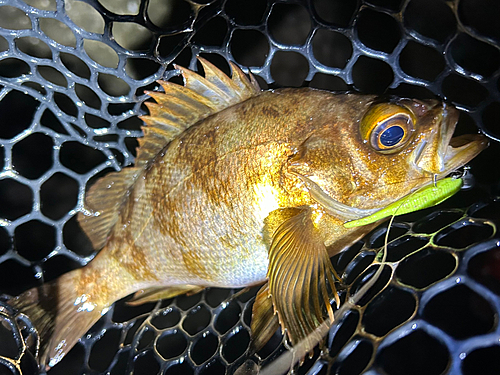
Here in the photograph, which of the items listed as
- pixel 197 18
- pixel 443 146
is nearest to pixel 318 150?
pixel 443 146

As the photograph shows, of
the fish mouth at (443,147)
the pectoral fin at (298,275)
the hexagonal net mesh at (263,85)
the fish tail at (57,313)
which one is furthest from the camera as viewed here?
the fish tail at (57,313)

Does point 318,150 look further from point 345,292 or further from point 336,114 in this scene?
point 345,292

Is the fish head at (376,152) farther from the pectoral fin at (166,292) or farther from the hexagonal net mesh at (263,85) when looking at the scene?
the pectoral fin at (166,292)

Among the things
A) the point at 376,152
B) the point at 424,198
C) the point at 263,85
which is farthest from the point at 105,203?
the point at 424,198

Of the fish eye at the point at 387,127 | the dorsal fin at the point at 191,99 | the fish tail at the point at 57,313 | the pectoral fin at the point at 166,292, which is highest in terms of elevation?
the dorsal fin at the point at 191,99

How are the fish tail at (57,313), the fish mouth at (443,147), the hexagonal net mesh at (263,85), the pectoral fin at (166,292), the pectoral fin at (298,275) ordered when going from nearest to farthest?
1. the hexagonal net mesh at (263,85)
2. the fish mouth at (443,147)
3. the pectoral fin at (298,275)
4. the fish tail at (57,313)
5. the pectoral fin at (166,292)

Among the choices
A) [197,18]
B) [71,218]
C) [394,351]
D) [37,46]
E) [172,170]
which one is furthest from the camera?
[71,218]

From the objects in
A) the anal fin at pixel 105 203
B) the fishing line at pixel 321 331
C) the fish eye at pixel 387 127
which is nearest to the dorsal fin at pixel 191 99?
the anal fin at pixel 105 203
